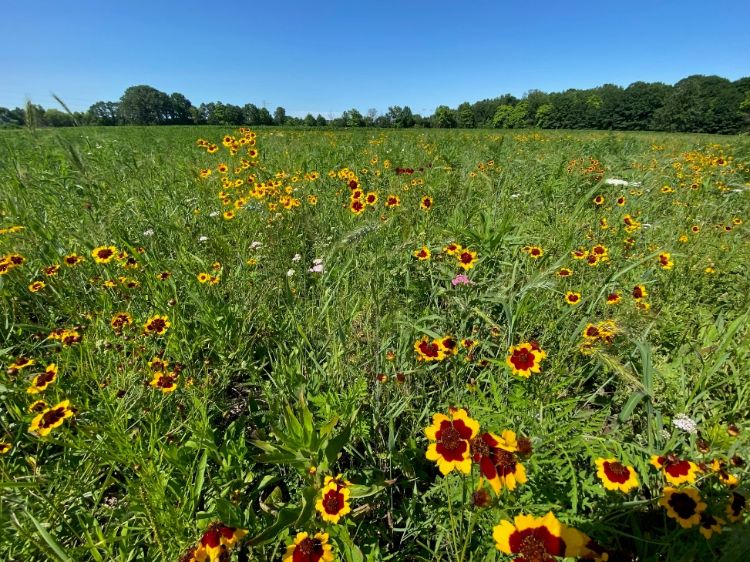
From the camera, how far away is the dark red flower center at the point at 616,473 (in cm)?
95

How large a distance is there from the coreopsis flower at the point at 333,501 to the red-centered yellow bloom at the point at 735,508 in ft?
3.36

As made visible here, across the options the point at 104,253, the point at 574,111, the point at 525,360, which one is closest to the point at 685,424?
the point at 525,360

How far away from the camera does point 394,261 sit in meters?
2.40

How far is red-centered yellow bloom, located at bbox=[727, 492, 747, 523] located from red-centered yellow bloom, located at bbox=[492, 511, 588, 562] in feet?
1.81

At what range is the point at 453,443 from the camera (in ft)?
2.97

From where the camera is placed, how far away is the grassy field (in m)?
1.03

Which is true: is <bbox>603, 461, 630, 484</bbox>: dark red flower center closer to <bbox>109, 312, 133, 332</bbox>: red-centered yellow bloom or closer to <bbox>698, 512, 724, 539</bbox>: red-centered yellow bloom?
<bbox>698, 512, 724, 539</bbox>: red-centered yellow bloom

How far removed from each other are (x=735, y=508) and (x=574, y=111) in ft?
259

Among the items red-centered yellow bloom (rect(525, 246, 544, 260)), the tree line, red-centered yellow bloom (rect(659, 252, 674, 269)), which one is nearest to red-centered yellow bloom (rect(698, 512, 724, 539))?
red-centered yellow bloom (rect(525, 246, 544, 260))

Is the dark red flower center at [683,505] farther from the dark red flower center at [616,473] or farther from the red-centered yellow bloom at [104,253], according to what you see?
the red-centered yellow bloom at [104,253]

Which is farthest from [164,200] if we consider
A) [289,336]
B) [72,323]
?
[289,336]

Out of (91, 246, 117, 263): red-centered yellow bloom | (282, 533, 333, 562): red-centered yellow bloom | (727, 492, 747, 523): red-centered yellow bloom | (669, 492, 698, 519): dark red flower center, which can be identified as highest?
(91, 246, 117, 263): red-centered yellow bloom

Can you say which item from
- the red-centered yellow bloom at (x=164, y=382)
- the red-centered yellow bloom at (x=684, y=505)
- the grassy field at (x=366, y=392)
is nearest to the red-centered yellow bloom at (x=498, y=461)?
the grassy field at (x=366, y=392)

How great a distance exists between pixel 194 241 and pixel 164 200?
38.5 inches
